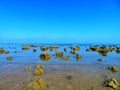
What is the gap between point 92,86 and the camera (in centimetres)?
1064

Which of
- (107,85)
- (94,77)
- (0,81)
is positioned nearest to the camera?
(107,85)

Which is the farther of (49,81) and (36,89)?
(49,81)

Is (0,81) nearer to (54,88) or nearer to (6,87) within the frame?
(6,87)

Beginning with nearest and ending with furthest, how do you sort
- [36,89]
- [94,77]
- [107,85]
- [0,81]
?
1. [36,89]
2. [107,85]
3. [0,81]
4. [94,77]

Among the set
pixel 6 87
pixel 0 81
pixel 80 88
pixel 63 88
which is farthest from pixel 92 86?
pixel 0 81

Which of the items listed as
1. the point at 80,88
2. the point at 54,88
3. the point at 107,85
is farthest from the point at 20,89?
the point at 107,85

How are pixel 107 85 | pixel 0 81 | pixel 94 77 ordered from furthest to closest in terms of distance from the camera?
pixel 94 77
pixel 0 81
pixel 107 85

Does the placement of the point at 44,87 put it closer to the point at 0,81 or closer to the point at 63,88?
the point at 63,88

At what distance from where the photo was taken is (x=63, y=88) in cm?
1038

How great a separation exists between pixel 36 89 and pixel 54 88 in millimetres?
1026

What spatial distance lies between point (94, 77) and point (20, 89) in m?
5.22

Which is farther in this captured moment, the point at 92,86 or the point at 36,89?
the point at 92,86

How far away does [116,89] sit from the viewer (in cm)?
998

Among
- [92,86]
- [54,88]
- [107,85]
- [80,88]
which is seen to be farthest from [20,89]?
[107,85]
